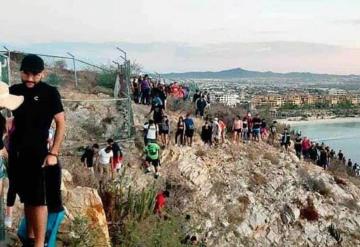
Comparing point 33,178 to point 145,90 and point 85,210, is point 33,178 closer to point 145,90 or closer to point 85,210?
point 85,210

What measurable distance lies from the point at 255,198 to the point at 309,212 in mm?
2033

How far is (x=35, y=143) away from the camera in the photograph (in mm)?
4449

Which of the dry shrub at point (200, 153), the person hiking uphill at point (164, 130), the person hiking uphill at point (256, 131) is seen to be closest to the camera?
the person hiking uphill at point (164, 130)

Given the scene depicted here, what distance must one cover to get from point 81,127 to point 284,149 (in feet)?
32.6

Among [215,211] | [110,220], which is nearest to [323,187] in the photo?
[215,211]

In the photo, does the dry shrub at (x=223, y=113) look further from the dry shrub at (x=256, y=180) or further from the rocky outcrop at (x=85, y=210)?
the rocky outcrop at (x=85, y=210)

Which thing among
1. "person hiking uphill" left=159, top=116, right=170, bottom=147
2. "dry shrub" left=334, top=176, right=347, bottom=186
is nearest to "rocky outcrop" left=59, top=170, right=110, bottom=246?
"person hiking uphill" left=159, top=116, right=170, bottom=147

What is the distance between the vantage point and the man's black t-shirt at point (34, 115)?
4402mm

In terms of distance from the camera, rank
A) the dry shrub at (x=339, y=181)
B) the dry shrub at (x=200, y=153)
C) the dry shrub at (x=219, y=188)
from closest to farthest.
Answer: the dry shrub at (x=219, y=188) → the dry shrub at (x=200, y=153) → the dry shrub at (x=339, y=181)

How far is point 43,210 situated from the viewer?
14.9ft

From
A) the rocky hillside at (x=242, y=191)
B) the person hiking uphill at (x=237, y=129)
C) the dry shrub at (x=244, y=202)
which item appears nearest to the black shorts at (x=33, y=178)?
the rocky hillside at (x=242, y=191)

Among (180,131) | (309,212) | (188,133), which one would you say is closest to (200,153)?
(188,133)

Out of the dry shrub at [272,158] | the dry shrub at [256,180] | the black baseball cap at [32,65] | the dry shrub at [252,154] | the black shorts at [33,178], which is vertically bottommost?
the dry shrub at [256,180]

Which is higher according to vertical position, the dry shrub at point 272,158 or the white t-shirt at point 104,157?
the white t-shirt at point 104,157
